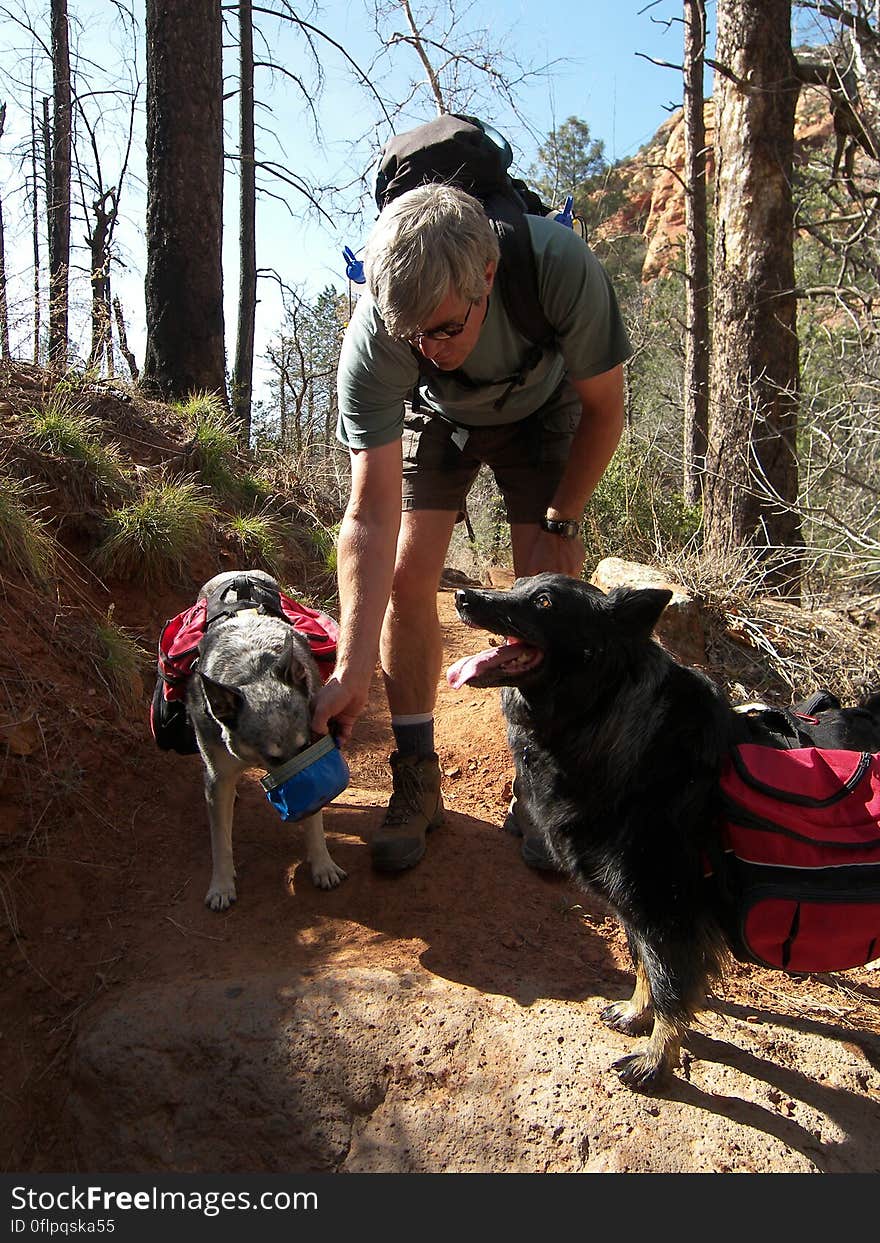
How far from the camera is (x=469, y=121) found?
3.03m

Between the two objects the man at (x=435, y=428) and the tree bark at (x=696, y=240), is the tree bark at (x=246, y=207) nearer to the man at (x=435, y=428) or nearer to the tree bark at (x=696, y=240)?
the tree bark at (x=696, y=240)

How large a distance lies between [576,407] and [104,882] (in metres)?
2.89

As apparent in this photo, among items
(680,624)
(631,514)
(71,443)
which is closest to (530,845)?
(680,624)

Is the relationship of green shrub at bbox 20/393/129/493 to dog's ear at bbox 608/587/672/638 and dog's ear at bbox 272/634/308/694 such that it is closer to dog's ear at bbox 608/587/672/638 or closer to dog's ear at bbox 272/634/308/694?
dog's ear at bbox 272/634/308/694

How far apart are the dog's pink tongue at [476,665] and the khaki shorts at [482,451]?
4.19 feet

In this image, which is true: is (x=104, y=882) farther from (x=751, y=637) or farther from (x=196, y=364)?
(x=196, y=364)

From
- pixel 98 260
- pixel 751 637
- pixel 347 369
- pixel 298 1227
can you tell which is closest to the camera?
pixel 298 1227

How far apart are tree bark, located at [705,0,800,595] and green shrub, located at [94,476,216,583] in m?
4.02

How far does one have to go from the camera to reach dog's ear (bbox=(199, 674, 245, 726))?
3117 millimetres

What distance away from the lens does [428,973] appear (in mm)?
2826

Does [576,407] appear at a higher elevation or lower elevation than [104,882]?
higher

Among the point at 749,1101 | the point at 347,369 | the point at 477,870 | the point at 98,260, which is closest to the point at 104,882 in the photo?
the point at 477,870

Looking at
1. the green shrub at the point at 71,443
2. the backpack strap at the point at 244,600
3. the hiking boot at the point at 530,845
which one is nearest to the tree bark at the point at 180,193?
the green shrub at the point at 71,443

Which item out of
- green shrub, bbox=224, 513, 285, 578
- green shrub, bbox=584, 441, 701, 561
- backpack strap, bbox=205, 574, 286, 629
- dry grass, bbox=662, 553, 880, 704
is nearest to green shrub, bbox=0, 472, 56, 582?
backpack strap, bbox=205, 574, 286, 629
